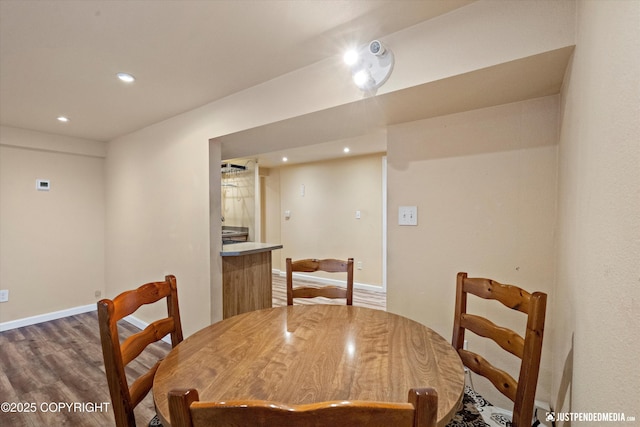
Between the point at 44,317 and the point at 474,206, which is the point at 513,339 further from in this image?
the point at 44,317

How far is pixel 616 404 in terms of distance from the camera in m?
0.63

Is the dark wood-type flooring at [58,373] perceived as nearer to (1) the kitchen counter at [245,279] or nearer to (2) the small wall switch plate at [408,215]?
(1) the kitchen counter at [245,279]

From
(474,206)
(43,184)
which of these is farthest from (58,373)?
(474,206)

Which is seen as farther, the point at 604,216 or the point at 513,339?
the point at 513,339

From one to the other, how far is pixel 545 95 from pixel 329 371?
1.77 meters

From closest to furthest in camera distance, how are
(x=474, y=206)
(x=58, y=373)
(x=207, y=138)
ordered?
(x=474, y=206)
(x=58, y=373)
(x=207, y=138)

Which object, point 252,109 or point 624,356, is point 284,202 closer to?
point 252,109

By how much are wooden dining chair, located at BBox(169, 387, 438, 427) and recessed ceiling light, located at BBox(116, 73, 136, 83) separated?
2.23m

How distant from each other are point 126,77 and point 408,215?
2.20 meters

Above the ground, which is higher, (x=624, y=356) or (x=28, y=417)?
(x=624, y=356)

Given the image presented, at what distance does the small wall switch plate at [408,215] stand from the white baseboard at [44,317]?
3.54 meters

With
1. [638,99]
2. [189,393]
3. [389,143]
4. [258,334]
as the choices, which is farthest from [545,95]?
[189,393]

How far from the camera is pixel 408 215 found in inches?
79.1

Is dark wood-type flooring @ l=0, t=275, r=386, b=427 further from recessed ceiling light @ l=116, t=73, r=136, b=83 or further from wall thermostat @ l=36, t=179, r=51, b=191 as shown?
recessed ceiling light @ l=116, t=73, r=136, b=83
